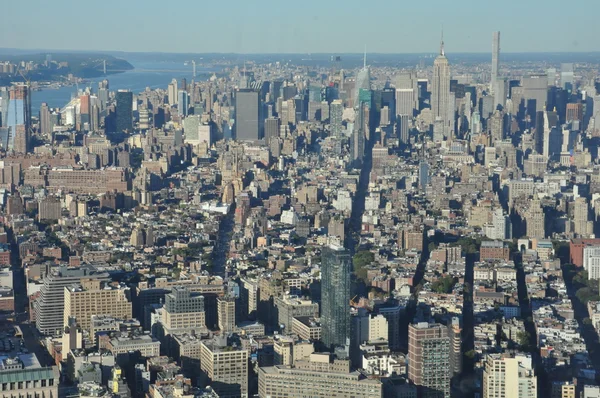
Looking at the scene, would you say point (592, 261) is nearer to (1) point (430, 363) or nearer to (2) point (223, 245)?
(2) point (223, 245)

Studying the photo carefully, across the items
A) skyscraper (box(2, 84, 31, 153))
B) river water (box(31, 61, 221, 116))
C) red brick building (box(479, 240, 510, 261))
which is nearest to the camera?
red brick building (box(479, 240, 510, 261))

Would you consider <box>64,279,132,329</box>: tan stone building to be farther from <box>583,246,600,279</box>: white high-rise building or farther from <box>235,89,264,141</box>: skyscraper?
<box>235,89,264,141</box>: skyscraper

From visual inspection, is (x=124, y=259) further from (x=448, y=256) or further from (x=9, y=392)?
(x=9, y=392)

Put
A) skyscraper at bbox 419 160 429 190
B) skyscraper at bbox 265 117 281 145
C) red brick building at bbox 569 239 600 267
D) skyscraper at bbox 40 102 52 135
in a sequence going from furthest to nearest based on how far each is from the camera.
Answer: skyscraper at bbox 40 102 52 135, skyscraper at bbox 265 117 281 145, skyscraper at bbox 419 160 429 190, red brick building at bbox 569 239 600 267

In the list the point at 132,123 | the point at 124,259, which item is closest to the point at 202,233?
the point at 124,259

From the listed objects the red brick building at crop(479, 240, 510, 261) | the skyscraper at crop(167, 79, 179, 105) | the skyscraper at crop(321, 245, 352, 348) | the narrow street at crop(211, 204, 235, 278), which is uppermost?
the skyscraper at crop(167, 79, 179, 105)

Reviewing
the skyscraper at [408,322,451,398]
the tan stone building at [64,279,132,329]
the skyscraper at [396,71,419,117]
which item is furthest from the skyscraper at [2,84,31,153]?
the skyscraper at [408,322,451,398]

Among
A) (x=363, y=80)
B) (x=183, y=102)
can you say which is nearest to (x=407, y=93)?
(x=363, y=80)

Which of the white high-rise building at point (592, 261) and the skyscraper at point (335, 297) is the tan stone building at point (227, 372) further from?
the white high-rise building at point (592, 261)
